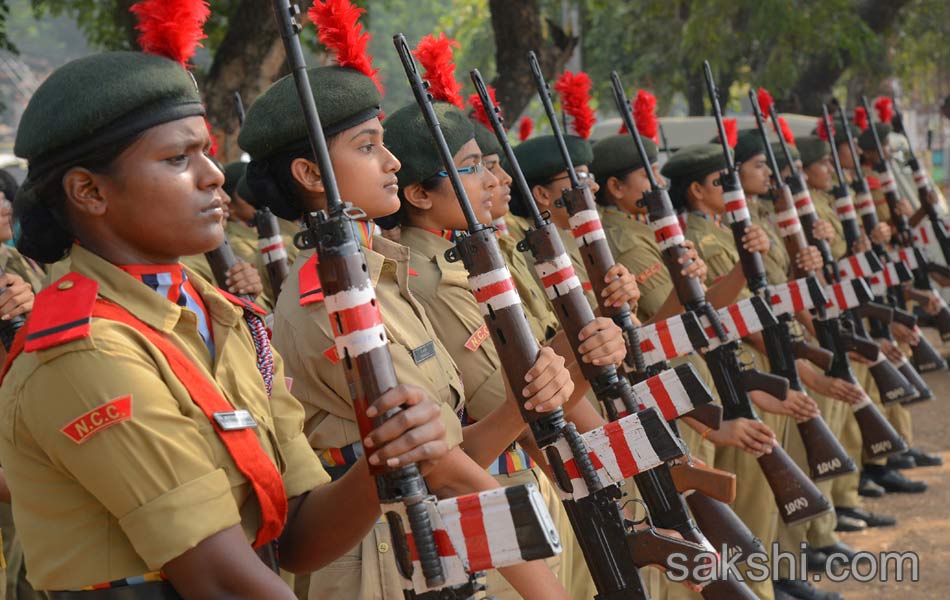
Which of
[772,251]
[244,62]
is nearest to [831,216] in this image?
[772,251]

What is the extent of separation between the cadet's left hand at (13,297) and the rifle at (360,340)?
260 cm

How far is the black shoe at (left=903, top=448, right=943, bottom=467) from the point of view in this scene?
8.66 metres

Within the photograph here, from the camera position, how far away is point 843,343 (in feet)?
22.2

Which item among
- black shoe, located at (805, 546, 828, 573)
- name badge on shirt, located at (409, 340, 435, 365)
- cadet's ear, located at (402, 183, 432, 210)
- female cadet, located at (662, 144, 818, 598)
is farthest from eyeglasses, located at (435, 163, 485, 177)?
black shoe, located at (805, 546, 828, 573)

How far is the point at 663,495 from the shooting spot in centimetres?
362

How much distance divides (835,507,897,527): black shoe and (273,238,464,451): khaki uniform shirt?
5228 mm

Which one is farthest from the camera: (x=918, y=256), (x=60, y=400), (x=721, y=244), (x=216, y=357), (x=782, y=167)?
(x=918, y=256)

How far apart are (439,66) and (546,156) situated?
185cm

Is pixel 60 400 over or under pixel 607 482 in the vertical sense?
over

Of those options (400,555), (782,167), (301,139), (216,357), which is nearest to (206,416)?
(216,357)

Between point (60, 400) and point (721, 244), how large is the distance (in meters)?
5.32

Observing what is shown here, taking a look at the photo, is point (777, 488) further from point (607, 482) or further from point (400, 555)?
point (400, 555)

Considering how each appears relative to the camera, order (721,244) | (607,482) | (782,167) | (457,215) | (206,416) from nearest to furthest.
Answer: (206,416) → (607,482) → (457,215) → (721,244) → (782,167)

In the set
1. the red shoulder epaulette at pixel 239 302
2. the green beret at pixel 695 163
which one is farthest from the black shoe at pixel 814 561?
the red shoulder epaulette at pixel 239 302
